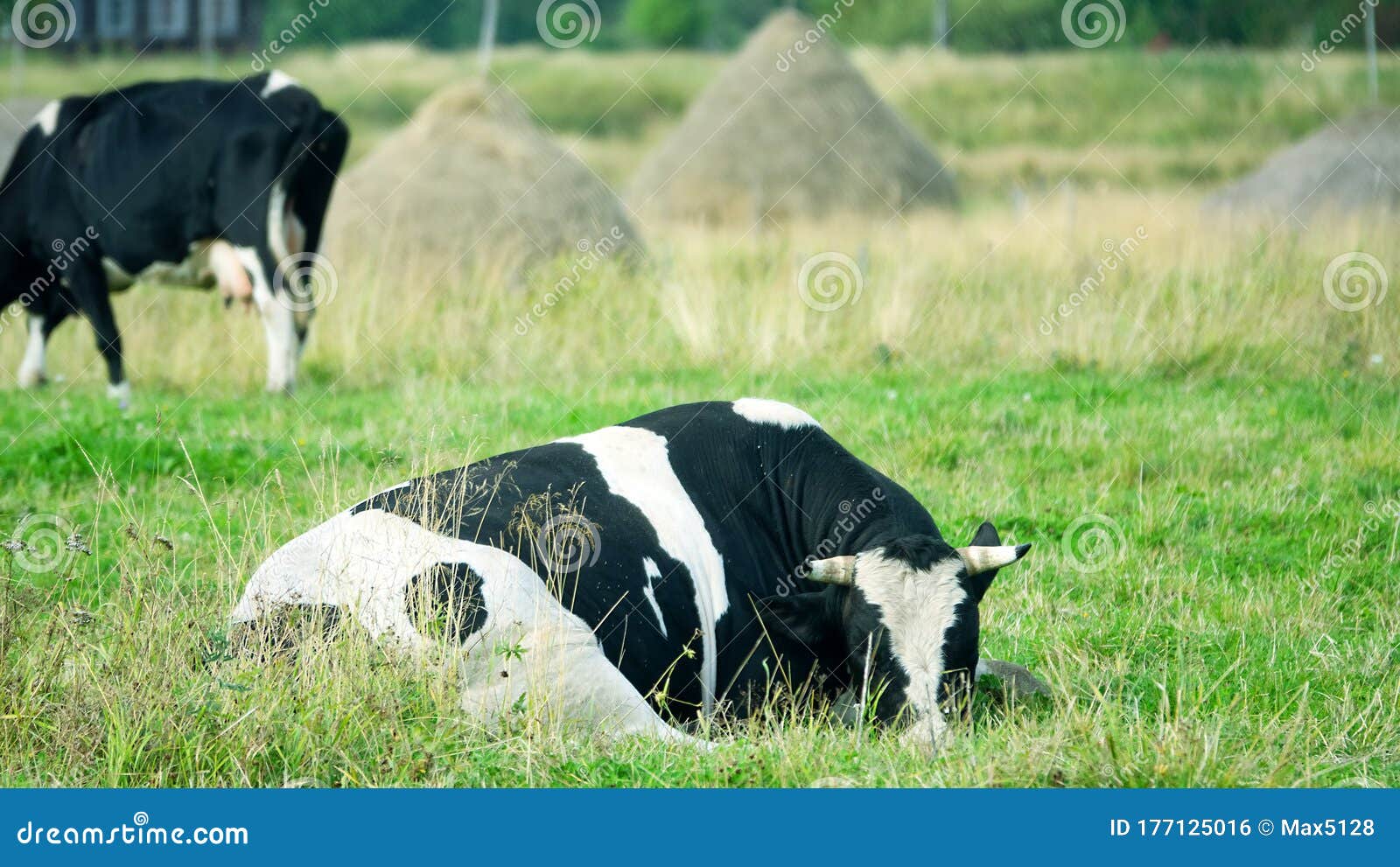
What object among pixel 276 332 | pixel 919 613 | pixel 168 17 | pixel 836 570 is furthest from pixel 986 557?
pixel 168 17

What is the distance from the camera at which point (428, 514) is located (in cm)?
533

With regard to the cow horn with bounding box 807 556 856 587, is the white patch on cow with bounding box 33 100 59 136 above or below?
above

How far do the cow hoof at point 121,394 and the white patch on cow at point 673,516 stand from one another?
615 cm

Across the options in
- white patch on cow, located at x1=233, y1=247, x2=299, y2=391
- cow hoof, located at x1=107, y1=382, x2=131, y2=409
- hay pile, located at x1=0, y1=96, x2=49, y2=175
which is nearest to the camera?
cow hoof, located at x1=107, y1=382, x2=131, y2=409

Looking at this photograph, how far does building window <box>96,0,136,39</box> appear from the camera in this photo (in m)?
48.4

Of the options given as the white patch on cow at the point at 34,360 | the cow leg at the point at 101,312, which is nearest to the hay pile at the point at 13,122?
the white patch on cow at the point at 34,360

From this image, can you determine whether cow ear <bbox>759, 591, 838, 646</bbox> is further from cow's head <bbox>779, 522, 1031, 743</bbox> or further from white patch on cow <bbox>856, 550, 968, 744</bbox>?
white patch on cow <bbox>856, 550, 968, 744</bbox>

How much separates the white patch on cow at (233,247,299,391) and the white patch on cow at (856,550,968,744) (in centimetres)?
739

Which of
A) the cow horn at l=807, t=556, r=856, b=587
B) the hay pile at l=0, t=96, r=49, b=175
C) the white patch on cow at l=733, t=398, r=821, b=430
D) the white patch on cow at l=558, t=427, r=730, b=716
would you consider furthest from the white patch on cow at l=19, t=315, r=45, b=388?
the cow horn at l=807, t=556, r=856, b=587

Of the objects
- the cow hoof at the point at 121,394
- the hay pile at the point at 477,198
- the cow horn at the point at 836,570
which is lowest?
the cow horn at the point at 836,570

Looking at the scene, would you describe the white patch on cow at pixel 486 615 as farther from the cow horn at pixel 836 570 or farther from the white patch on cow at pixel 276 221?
the white patch on cow at pixel 276 221

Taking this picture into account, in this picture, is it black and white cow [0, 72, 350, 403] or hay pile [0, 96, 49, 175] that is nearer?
black and white cow [0, 72, 350, 403]

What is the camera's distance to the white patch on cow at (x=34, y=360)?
39.2 ft

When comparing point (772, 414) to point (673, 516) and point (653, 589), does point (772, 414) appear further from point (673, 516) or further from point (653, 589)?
point (653, 589)
